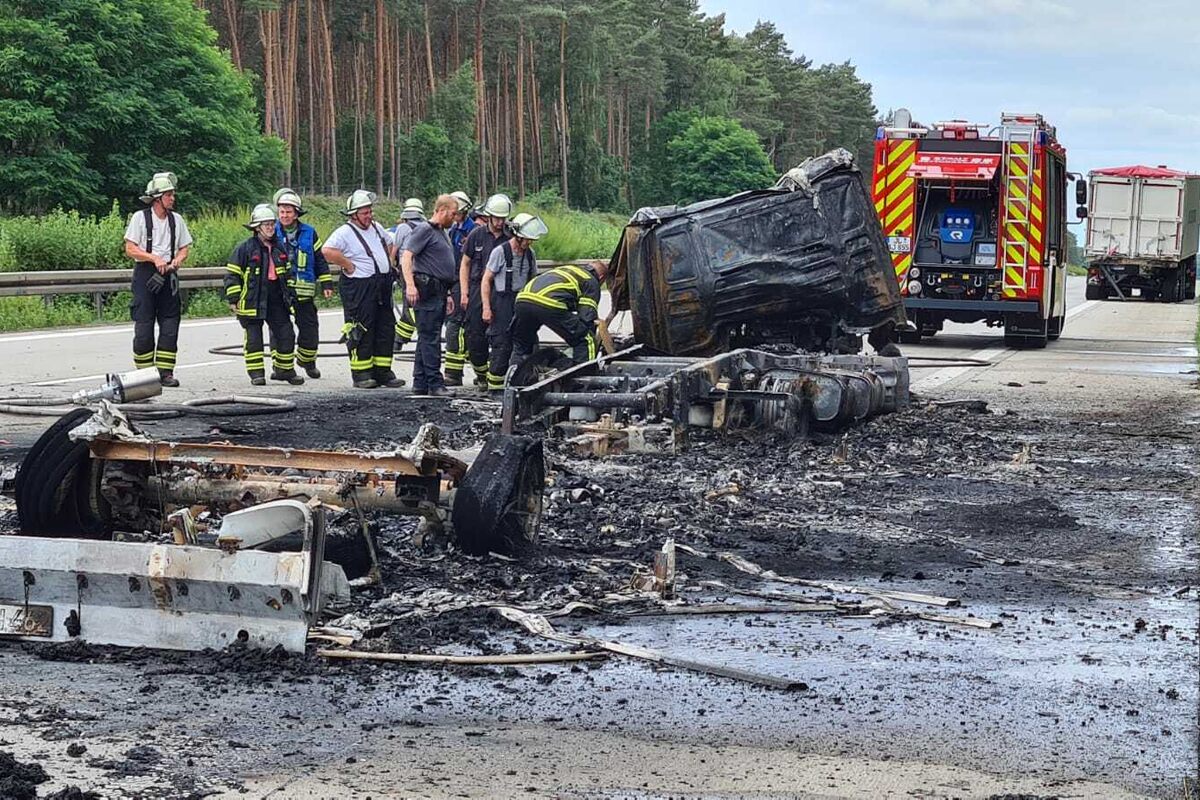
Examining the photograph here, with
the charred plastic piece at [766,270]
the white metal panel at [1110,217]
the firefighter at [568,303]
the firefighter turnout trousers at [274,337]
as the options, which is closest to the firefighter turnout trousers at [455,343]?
the firefighter turnout trousers at [274,337]

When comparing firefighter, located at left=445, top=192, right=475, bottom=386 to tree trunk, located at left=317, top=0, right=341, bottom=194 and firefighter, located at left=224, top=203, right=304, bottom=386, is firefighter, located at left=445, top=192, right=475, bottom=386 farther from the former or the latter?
tree trunk, located at left=317, top=0, right=341, bottom=194

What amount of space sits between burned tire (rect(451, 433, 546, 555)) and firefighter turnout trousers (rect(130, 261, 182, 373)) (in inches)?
279

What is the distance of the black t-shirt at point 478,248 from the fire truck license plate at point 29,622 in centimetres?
888

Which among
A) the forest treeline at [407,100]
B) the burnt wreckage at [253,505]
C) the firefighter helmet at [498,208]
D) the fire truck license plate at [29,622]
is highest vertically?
the forest treeline at [407,100]

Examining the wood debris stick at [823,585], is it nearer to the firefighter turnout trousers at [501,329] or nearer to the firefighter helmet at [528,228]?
the firefighter helmet at [528,228]

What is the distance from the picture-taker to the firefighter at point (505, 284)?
13305mm

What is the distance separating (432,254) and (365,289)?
656 millimetres

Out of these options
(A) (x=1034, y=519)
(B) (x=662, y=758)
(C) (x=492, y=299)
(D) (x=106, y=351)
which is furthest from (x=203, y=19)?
(B) (x=662, y=758)

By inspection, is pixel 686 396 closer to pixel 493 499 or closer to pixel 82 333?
pixel 493 499

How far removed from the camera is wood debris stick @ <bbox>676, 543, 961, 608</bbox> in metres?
6.51

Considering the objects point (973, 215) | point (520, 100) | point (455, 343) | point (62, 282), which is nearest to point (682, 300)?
point (455, 343)

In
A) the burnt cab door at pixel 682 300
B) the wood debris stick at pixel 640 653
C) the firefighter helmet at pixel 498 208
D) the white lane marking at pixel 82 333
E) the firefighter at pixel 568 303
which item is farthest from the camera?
the white lane marking at pixel 82 333

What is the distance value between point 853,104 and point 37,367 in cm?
10172

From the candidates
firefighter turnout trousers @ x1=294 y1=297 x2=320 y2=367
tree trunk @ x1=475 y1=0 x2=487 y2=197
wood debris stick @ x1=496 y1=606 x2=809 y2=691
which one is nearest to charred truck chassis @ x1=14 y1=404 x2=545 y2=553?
wood debris stick @ x1=496 y1=606 x2=809 y2=691
